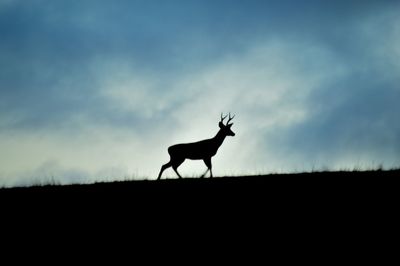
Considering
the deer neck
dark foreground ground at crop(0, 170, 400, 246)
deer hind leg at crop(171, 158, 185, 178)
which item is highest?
the deer neck

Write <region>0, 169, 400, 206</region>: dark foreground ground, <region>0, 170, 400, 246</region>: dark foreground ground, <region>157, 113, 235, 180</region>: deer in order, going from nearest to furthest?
1. <region>0, 170, 400, 246</region>: dark foreground ground
2. <region>0, 169, 400, 206</region>: dark foreground ground
3. <region>157, 113, 235, 180</region>: deer

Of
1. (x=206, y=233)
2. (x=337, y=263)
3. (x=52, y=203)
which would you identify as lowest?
(x=337, y=263)

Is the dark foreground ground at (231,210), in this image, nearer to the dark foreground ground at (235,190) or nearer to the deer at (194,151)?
the dark foreground ground at (235,190)

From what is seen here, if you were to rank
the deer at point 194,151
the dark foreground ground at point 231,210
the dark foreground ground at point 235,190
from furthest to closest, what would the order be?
1. the deer at point 194,151
2. the dark foreground ground at point 235,190
3. the dark foreground ground at point 231,210

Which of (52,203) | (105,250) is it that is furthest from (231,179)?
(105,250)

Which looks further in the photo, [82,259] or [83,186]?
[83,186]

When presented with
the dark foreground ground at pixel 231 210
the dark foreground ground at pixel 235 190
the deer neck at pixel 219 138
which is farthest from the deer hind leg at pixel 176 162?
the dark foreground ground at pixel 231 210

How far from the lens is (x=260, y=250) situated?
30.9ft

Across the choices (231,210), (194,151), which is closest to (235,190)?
(231,210)

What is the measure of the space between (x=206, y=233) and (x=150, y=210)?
2.17 meters

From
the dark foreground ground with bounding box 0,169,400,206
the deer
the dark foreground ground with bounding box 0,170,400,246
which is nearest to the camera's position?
the dark foreground ground with bounding box 0,170,400,246

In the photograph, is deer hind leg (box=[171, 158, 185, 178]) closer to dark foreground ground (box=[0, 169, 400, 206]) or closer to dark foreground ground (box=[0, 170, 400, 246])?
dark foreground ground (box=[0, 169, 400, 206])

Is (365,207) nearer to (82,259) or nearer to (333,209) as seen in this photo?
(333,209)

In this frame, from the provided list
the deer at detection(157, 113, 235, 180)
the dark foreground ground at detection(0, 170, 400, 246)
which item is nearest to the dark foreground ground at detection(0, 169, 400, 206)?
the dark foreground ground at detection(0, 170, 400, 246)
